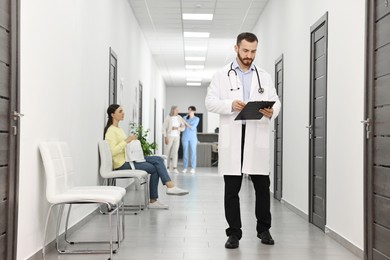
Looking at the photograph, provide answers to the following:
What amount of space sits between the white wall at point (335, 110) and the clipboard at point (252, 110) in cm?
66

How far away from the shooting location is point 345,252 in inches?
155

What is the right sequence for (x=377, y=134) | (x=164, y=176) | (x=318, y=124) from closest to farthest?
(x=377, y=134) < (x=318, y=124) < (x=164, y=176)

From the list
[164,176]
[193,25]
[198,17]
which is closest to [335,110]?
[164,176]

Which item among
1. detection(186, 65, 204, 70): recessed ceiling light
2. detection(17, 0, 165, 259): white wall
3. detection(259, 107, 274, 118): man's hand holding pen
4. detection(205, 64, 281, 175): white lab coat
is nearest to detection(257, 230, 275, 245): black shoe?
detection(205, 64, 281, 175): white lab coat

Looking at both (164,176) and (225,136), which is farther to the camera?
(164,176)

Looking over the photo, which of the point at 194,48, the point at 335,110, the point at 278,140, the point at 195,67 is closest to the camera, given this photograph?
the point at 335,110

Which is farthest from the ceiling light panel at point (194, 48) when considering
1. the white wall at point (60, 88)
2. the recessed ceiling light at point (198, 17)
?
the white wall at point (60, 88)

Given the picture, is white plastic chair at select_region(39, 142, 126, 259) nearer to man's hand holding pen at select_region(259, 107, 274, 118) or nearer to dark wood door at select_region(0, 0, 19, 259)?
dark wood door at select_region(0, 0, 19, 259)

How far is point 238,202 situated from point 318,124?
57.9 inches

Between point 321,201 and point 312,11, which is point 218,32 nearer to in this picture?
point 312,11

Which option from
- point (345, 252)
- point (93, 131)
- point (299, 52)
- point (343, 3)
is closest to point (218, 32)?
point (299, 52)

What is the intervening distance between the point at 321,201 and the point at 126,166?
2.18m

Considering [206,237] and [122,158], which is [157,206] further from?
[206,237]

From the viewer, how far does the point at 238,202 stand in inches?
162
